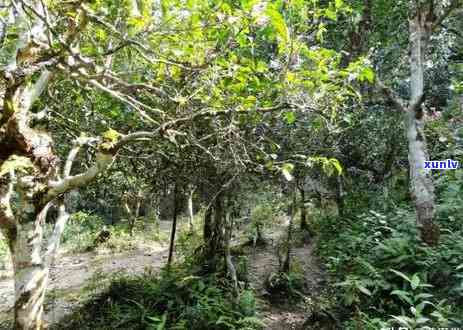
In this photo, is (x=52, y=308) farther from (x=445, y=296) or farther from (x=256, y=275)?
(x=445, y=296)

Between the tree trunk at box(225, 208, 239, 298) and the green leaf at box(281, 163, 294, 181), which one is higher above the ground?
the green leaf at box(281, 163, 294, 181)

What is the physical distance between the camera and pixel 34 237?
4508 mm

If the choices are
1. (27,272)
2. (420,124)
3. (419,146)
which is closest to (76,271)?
(27,272)

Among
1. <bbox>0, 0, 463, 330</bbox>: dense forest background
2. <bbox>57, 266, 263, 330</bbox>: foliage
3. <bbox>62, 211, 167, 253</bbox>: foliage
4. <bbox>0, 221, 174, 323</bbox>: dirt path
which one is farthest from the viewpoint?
<bbox>62, 211, 167, 253</bbox>: foliage

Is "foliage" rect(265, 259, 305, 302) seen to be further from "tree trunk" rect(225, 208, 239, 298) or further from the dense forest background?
"tree trunk" rect(225, 208, 239, 298)

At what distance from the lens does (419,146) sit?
680 cm

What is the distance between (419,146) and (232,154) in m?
4.22

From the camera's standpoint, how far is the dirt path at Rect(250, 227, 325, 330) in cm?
736

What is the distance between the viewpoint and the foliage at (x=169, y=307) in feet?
21.5

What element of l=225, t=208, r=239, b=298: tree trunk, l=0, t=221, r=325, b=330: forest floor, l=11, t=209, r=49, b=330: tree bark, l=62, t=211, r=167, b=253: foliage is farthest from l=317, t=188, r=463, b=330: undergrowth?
l=62, t=211, r=167, b=253: foliage

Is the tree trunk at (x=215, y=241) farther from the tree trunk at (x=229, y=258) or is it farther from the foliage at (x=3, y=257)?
the foliage at (x=3, y=257)

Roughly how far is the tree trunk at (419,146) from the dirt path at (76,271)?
24.1ft

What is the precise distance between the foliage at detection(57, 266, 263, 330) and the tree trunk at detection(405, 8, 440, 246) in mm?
3582

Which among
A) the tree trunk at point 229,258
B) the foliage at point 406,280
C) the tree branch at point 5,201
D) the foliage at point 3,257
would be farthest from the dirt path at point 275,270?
the foliage at point 3,257
